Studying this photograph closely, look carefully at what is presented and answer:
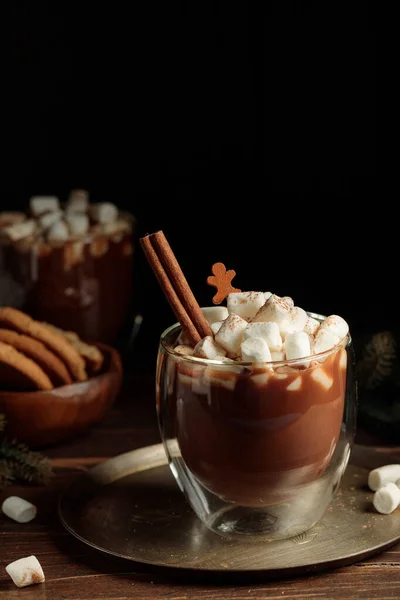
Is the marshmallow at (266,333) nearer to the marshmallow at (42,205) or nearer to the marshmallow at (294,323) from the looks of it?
the marshmallow at (294,323)

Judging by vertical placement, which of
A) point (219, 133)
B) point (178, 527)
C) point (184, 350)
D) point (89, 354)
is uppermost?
point (219, 133)

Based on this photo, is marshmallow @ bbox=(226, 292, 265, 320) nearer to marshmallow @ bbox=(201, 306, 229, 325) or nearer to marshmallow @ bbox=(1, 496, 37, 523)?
marshmallow @ bbox=(201, 306, 229, 325)

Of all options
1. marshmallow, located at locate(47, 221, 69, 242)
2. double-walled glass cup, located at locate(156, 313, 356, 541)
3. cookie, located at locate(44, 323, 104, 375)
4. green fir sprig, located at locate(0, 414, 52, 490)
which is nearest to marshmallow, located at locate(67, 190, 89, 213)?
marshmallow, located at locate(47, 221, 69, 242)

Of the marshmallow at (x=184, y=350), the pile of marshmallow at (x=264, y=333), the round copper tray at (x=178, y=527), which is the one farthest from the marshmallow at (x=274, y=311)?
the round copper tray at (x=178, y=527)

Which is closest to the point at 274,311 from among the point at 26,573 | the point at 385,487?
the point at 385,487

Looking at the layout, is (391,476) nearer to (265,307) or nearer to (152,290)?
(265,307)

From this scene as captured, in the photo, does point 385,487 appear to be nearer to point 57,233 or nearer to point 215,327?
point 215,327
